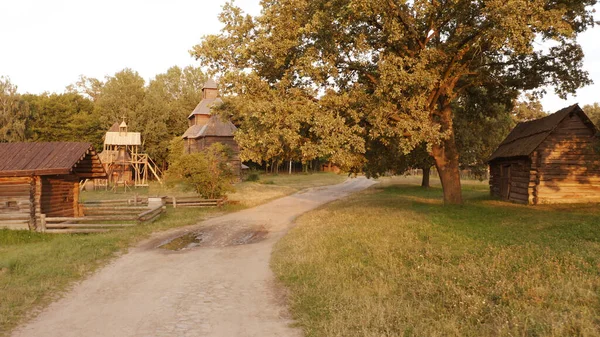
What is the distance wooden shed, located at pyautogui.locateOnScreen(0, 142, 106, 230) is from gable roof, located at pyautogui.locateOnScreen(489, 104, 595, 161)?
25.1m

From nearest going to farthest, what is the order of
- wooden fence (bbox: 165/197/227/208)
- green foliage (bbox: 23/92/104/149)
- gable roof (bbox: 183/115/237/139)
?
wooden fence (bbox: 165/197/227/208), gable roof (bbox: 183/115/237/139), green foliage (bbox: 23/92/104/149)

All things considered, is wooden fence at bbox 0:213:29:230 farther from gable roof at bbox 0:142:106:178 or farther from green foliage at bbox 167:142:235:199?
green foliage at bbox 167:142:235:199

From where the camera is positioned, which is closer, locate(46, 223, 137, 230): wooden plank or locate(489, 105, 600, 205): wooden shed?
locate(46, 223, 137, 230): wooden plank

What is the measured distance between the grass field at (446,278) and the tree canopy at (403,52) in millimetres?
4692

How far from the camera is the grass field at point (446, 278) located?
6730 millimetres

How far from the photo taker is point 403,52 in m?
19.7

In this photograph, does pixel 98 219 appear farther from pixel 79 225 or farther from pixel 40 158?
pixel 40 158

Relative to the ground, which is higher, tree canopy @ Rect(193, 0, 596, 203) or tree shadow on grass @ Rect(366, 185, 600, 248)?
tree canopy @ Rect(193, 0, 596, 203)

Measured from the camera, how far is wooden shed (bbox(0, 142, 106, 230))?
63.5 feet

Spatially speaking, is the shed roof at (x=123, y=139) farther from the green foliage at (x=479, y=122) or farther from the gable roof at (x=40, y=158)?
the green foliage at (x=479, y=122)

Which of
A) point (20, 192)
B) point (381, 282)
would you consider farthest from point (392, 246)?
point (20, 192)

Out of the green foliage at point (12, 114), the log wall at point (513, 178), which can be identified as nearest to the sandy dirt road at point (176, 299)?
the log wall at point (513, 178)

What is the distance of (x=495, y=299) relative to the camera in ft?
25.5

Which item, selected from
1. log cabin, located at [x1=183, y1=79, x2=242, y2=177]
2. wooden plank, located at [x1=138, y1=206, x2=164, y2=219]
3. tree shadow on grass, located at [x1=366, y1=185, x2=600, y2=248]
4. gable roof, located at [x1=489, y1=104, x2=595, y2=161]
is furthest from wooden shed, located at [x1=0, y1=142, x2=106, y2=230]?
log cabin, located at [x1=183, y1=79, x2=242, y2=177]
